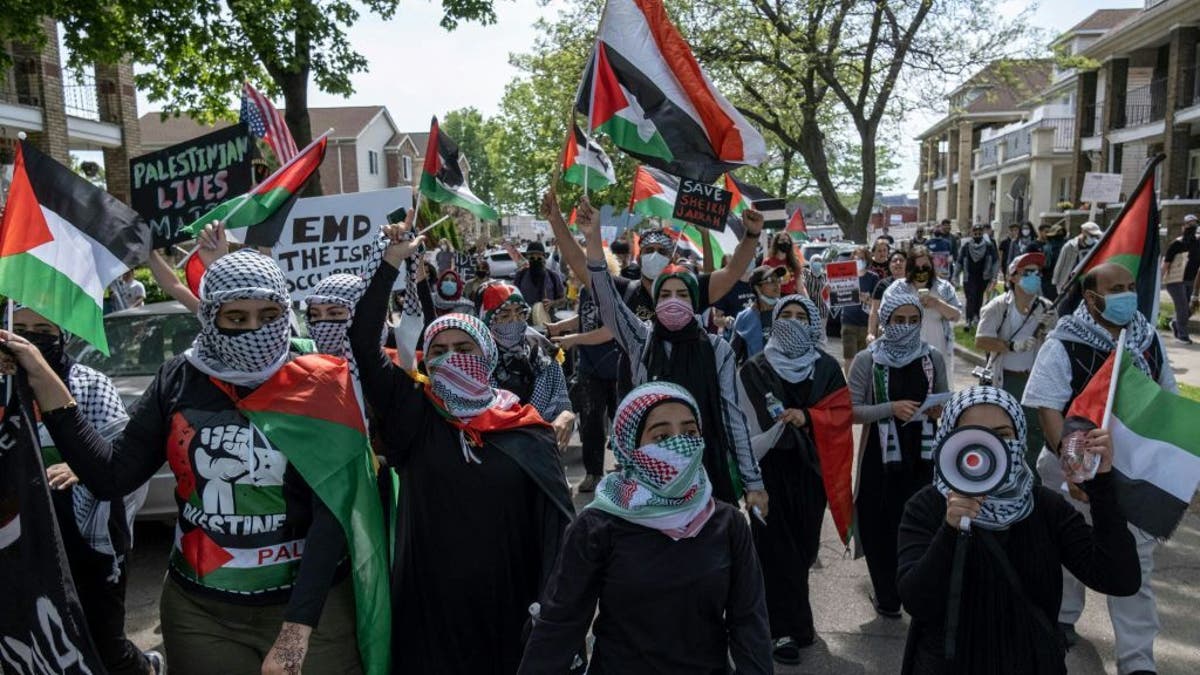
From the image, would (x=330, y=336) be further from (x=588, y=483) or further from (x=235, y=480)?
(x=588, y=483)

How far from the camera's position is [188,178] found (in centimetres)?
538

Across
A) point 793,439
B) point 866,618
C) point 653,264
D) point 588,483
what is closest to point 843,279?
point 653,264

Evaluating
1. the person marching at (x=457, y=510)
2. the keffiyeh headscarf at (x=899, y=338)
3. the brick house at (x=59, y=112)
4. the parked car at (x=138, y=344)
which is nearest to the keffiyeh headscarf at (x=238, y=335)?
the person marching at (x=457, y=510)

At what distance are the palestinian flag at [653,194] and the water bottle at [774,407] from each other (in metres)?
4.69

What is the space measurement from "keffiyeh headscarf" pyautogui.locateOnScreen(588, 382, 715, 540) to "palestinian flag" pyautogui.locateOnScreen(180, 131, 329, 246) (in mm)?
2933

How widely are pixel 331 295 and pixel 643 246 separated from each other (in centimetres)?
573

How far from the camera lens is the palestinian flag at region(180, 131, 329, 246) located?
5156 mm

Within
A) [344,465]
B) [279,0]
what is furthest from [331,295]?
A: [279,0]

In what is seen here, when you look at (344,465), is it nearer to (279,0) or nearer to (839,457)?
(839,457)

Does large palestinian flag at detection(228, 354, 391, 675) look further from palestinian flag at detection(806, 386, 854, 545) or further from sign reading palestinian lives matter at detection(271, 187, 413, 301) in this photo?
palestinian flag at detection(806, 386, 854, 545)

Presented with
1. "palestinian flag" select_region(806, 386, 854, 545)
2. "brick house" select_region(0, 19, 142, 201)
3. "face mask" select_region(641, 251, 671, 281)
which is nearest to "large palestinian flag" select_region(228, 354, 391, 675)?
"palestinian flag" select_region(806, 386, 854, 545)

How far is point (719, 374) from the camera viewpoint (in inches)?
191

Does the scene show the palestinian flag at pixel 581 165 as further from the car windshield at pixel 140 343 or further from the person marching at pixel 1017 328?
the car windshield at pixel 140 343

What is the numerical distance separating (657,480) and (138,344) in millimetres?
5737
